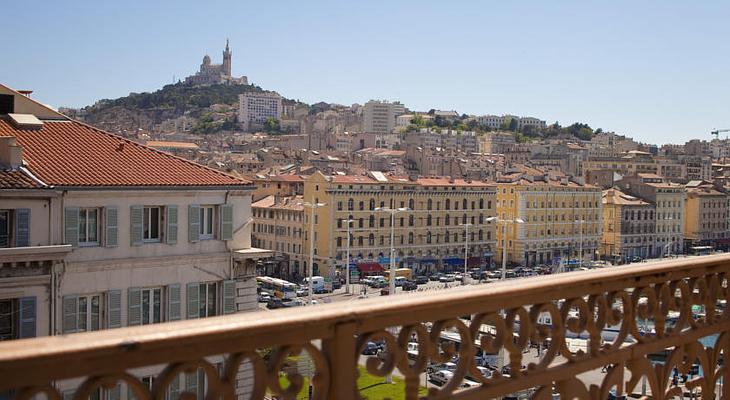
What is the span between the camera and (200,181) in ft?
53.2

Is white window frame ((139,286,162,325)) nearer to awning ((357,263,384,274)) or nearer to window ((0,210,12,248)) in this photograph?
window ((0,210,12,248))

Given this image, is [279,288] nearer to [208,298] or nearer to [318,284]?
[318,284]

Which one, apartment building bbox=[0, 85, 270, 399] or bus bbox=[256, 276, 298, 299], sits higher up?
apartment building bbox=[0, 85, 270, 399]

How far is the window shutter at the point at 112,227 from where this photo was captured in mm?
14695

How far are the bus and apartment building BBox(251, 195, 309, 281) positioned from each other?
6.30 metres

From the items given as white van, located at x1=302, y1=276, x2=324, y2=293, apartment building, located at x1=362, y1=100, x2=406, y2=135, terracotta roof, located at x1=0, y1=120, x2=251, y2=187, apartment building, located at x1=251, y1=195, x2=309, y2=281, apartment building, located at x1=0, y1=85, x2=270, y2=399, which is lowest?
white van, located at x1=302, y1=276, x2=324, y2=293

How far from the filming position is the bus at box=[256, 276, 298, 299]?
49875mm

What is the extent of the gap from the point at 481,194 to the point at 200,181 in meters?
52.9

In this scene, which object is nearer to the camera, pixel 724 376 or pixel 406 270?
pixel 724 376

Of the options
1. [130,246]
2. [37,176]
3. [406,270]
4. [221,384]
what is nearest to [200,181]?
[130,246]

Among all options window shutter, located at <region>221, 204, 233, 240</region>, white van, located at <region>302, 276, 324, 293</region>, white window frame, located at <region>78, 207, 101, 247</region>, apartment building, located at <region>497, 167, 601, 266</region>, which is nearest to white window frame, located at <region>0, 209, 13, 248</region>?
white window frame, located at <region>78, 207, 101, 247</region>

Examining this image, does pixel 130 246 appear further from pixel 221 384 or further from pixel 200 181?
pixel 221 384

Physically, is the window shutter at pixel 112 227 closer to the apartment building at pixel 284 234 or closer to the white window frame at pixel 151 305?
the white window frame at pixel 151 305

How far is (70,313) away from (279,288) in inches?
1489
